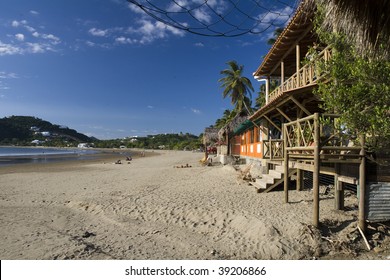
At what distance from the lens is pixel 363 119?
4699mm

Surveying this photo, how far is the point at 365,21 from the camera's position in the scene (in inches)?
163

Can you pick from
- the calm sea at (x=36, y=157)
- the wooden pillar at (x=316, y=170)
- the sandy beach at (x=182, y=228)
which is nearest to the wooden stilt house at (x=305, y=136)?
the wooden pillar at (x=316, y=170)

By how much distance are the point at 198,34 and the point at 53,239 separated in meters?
5.83

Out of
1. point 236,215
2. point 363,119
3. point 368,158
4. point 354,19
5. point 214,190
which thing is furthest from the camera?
point 214,190

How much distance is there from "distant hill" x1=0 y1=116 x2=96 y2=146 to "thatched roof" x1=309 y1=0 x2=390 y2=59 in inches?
5994

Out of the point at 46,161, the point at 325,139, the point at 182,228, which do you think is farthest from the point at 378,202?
the point at 46,161

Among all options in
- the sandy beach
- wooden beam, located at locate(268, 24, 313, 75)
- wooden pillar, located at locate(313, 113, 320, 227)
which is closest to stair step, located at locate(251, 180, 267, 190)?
the sandy beach

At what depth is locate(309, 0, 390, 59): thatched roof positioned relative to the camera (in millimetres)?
4059

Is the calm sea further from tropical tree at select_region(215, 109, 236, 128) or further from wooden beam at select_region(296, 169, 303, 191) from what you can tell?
wooden beam at select_region(296, 169, 303, 191)

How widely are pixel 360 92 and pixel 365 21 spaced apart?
1.09 meters

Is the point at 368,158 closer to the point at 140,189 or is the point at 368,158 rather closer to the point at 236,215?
the point at 236,215

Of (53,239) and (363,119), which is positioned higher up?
(363,119)

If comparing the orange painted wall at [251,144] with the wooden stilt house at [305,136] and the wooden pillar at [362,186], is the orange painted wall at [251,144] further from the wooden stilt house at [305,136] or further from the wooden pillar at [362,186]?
the wooden pillar at [362,186]
